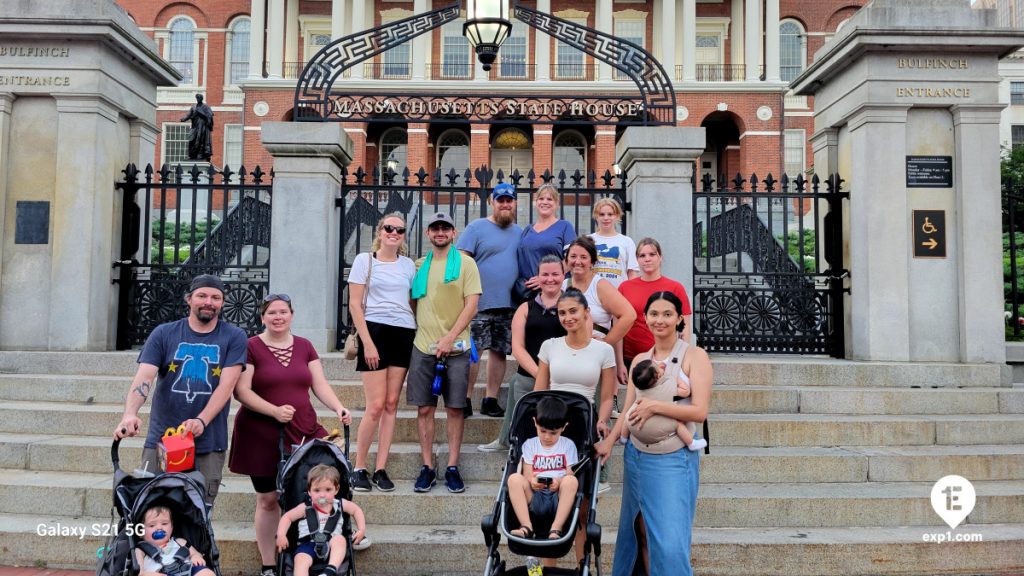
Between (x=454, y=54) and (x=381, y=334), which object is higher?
(x=454, y=54)

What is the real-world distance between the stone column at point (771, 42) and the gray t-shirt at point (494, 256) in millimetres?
36694

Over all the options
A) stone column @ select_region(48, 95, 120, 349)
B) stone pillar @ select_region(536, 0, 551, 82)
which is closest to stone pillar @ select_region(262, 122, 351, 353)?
stone column @ select_region(48, 95, 120, 349)

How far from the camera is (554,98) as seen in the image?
314 inches

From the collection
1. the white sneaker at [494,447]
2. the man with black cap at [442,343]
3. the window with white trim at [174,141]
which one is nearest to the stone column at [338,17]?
the window with white trim at [174,141]

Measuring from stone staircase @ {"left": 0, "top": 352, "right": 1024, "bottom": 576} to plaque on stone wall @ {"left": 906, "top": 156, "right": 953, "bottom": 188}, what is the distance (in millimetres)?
1991

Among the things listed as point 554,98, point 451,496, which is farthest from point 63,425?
point 554,98

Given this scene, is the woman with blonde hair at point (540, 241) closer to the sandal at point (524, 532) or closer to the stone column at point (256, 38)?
the sandal at point (524, 532)

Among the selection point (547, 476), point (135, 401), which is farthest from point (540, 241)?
point (135, 401)

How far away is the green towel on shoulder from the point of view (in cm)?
523

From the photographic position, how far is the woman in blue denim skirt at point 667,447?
3684mm

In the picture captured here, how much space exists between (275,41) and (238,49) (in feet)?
14.2

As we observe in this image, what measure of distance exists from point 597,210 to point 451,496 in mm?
2498

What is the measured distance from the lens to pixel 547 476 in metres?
3.90

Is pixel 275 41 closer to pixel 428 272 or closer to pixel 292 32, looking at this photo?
pixel 292 32
